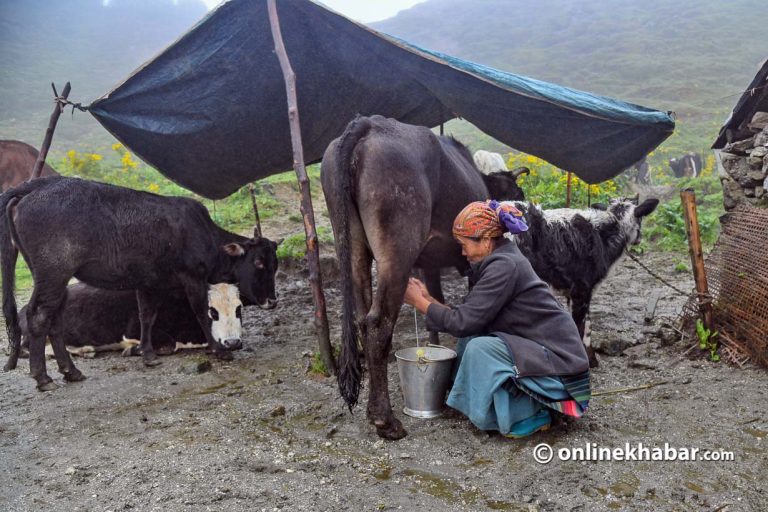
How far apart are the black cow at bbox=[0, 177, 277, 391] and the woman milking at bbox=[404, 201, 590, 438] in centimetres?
321

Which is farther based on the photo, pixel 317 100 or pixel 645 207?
pixel 317 100

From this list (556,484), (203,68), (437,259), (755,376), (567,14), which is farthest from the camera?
(567,14)

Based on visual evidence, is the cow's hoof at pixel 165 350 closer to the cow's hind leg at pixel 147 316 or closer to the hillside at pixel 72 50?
the cow's hind leg at pixel 147 316

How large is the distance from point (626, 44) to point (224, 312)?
5588 cm

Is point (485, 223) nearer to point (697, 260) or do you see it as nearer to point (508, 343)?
point (508, 343)

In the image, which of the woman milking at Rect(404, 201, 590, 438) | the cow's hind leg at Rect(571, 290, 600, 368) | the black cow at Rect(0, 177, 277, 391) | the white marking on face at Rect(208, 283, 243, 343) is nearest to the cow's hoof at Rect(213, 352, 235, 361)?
the black cow at Rect(0, 177, 277, 391)

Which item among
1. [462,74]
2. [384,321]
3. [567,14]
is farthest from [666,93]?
[567,14]

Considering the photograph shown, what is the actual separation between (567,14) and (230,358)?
76.7 meters

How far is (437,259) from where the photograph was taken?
5.20m

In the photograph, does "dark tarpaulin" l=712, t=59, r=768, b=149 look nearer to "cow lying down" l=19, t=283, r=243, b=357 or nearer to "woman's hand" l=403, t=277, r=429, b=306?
"woman's hand" l=403, t=277, r=429, b=306

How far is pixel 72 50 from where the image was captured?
51.1m

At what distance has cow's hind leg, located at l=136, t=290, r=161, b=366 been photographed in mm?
6100

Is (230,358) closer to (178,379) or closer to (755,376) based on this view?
(178,379)

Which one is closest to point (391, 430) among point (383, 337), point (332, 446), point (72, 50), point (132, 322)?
point (332, 446)
